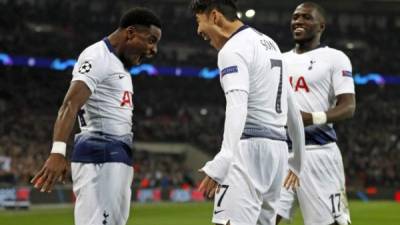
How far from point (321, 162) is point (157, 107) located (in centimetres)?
3703

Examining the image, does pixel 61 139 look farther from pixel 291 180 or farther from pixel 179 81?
pixel 179 81

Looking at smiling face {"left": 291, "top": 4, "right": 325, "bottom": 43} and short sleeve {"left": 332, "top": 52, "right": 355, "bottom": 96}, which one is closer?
short sleeve {"left": 332, "top": 52, "right": 355, "bottom": 96}

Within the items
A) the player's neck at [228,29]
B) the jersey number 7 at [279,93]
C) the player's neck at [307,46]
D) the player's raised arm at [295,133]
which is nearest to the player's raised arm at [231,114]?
the player's neck at [228,29]

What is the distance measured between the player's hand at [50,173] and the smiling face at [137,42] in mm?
1214

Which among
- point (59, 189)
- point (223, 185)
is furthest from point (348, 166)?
point (223, 185)

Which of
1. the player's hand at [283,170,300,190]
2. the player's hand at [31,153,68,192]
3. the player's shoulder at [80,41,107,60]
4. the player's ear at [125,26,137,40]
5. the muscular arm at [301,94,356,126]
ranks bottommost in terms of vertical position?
the player's hand at [283,170,300,190]

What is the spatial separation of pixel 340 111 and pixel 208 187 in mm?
2685

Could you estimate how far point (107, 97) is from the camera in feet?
20.5

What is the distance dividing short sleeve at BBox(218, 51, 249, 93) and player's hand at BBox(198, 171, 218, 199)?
0.60 m

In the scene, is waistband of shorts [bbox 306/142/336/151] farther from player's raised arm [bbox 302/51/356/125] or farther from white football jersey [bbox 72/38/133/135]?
white football jersey [bbox 72/38/133/135]

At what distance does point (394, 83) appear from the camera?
4878cm

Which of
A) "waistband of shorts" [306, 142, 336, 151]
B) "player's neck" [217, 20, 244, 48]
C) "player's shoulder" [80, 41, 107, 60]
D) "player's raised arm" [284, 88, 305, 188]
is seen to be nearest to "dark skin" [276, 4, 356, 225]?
"waistband of shorts" [306, 142, 336, 151]

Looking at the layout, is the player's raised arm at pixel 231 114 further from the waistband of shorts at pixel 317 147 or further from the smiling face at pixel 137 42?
the waistband of shorts at pixel 317 147

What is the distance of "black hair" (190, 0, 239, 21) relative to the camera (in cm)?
552
